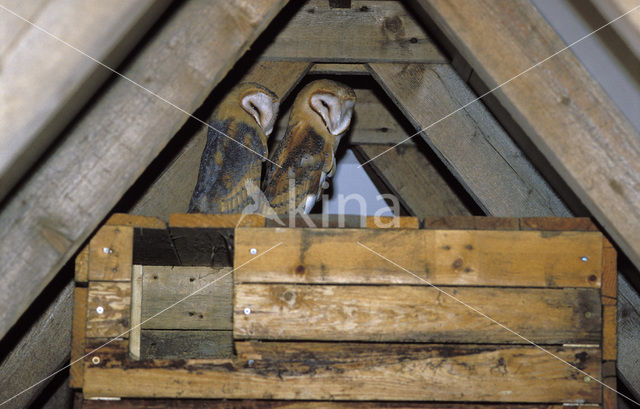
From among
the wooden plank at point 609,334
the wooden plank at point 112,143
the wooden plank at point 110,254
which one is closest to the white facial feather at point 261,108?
the wooden plank at point 112,143

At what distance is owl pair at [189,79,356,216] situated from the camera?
1.80m

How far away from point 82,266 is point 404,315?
667 mm

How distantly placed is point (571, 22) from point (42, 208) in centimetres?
109

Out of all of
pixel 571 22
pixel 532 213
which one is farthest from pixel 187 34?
pixel 532 213

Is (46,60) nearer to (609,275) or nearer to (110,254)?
(110,254)

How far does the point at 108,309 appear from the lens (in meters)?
1.38

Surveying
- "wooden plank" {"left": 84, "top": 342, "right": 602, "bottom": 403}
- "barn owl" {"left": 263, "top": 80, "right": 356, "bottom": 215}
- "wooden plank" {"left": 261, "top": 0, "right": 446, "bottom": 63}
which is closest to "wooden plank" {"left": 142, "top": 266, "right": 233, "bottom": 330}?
"barn owl" {"left": 263, "top": 80, "right": 356, "bottom": 215}

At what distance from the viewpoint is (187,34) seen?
4.42ft

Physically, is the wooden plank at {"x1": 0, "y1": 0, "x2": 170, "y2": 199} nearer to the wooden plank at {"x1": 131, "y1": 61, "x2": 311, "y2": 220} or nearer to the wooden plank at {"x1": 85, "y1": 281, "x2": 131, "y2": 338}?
the wooden plank at {"x1": 85, "y1": 281, "x2": 131, "y2": 338}

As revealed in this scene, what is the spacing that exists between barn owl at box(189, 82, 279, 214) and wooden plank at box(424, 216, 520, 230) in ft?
1.73

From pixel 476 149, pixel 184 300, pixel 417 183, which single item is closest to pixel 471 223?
pixel 476 149

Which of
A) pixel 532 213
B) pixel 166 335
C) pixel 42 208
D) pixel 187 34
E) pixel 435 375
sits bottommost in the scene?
pixel 435 375

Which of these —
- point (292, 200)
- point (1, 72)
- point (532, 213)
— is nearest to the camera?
point (1, 72)

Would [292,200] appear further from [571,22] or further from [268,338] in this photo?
[571,22]
